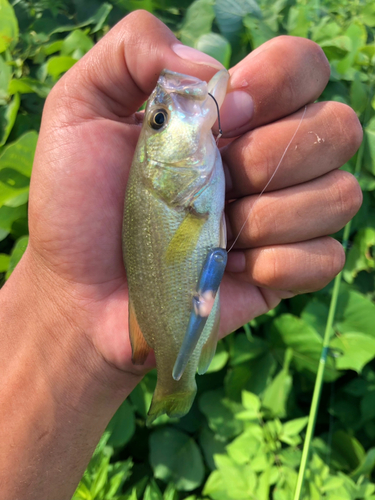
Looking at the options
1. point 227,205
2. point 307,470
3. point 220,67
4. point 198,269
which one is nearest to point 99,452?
point 307,470

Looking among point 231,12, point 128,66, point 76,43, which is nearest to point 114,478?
point 128,66

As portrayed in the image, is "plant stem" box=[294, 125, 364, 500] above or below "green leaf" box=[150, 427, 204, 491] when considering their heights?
above

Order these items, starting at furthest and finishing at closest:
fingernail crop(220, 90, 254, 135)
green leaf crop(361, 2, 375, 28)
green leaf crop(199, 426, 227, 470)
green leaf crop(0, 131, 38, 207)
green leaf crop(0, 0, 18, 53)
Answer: green leaf crop(361, 2, 375, 28) < green leaf crop(199, 426, 227, 470) < green leaf crop(0, 0, 18, 53) < green leaf crop(0, 131, 38, 207) < fingernail crop(220, 90, 254, 135)

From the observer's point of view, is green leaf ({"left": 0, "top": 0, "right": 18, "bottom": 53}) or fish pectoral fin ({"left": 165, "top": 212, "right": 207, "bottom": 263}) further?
green leaf ({"left": 0, "top": 0, "right": 18, "bottom": 53})

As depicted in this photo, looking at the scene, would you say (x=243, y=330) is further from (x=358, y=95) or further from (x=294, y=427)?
(x=358, y=95)

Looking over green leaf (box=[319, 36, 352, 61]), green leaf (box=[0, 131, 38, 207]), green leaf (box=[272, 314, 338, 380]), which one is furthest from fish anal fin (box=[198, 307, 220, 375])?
green leaf (box=[319, 36, 352, 61])

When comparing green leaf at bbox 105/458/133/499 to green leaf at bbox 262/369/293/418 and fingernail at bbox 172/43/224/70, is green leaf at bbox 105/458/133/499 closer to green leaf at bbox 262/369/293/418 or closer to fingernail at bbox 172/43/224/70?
green leaf at bbox 262/369/293/418
